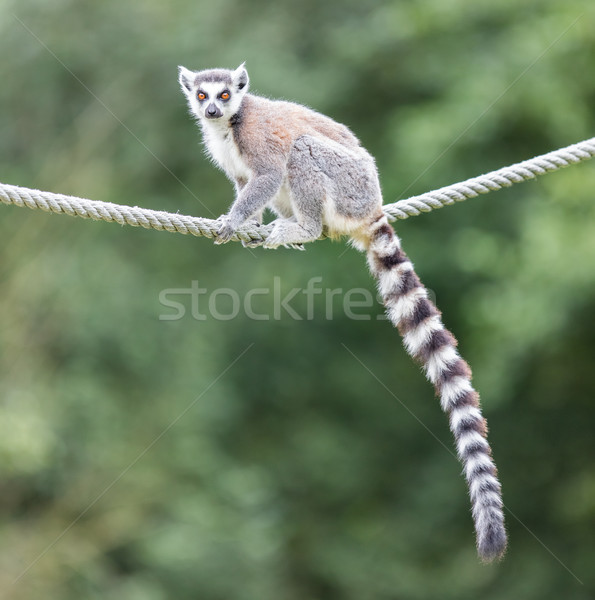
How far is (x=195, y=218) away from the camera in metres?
4.73

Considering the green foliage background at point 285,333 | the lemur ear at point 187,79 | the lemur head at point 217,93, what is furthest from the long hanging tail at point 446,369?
the green foliage background at point 285,333

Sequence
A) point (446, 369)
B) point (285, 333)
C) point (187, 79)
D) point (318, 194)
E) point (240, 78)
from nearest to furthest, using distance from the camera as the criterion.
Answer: point (446, 369), point (318, 194), point (240, 78), point (187, 79), point (285, 333)

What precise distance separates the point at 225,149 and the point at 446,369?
75.1 inches

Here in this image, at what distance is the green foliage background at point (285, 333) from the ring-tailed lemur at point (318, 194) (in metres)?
3.26

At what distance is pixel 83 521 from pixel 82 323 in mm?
2236

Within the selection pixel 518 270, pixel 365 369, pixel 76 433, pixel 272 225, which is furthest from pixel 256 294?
pixel 272 225

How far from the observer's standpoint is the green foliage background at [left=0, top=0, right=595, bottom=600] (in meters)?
9.14

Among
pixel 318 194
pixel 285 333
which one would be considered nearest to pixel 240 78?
pixel 318 194

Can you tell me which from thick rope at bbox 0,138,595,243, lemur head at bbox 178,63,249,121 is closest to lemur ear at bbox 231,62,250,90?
lemur head at bbox 178,63,249,121

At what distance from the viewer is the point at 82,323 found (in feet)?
34.7

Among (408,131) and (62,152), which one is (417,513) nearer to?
(408,131)

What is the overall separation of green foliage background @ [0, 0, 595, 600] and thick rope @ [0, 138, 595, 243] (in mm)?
3371

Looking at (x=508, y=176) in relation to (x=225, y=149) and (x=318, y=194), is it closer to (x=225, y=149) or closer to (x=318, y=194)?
(x=318, y=194)

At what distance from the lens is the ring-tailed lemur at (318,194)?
185 inches
